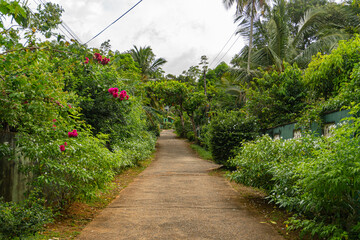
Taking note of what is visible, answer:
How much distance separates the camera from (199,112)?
1032 inches

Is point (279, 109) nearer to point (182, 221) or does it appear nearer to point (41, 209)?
point (182, 221)

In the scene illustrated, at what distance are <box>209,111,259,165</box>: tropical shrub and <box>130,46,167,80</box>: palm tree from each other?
18.8 meters

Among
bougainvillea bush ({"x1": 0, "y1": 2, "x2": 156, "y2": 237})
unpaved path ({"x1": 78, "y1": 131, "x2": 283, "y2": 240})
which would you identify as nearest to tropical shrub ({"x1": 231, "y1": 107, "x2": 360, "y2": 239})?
unpaved path ({"x1": 78, "y1": 131, "x2": 283, "y2": 240})

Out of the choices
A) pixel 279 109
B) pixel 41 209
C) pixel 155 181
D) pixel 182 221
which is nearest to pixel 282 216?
pixel 182 221

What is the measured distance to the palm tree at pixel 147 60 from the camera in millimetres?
30875

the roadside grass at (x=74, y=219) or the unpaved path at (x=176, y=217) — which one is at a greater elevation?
the roadside grass at (x=74, y=219)

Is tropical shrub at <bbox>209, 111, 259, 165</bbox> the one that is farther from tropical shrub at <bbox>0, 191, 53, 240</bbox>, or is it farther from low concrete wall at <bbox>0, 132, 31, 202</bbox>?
tropical shrub at <bbox>0, 191, 53, 240</bbox>

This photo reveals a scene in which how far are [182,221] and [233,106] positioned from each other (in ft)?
64.7

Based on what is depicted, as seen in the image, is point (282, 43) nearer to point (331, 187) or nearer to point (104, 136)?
point (104, 136)

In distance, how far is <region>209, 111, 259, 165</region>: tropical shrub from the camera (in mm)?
12438

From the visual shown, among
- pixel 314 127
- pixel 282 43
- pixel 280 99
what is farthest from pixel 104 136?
pixel 282 43

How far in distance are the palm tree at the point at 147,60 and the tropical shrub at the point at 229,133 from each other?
61.8ft

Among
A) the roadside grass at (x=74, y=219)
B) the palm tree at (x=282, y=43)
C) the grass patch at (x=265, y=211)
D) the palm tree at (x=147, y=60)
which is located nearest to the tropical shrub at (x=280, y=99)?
the palm tree at (x=282, y=43)

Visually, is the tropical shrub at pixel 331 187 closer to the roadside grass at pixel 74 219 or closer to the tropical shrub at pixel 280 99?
the roadside grass at pixel 74 219
